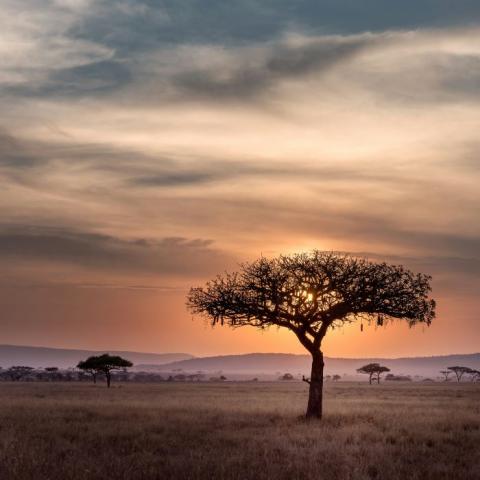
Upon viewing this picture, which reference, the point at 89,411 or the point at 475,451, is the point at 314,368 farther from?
the point at 475,451

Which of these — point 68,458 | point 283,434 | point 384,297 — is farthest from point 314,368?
point 68,458

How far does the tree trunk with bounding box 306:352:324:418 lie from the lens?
3831 centimetres

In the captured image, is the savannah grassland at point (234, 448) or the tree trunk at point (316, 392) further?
the tree trunk at point (316, 392)

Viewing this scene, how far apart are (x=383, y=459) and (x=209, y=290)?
20441 mm

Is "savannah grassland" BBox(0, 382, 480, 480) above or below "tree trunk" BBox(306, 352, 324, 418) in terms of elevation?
below

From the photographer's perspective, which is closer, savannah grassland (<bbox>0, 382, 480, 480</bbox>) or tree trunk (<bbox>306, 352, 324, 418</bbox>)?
savannah grassland (<bbox>0, 382, 480, 480</bbox>)

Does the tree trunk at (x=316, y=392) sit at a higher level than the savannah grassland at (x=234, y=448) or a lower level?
higher

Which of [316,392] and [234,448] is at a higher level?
[316,392]

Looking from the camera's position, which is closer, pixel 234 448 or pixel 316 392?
pixel 234 448

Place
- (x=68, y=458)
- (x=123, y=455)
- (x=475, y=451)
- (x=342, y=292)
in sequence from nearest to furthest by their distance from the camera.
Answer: (x=68, y=458) → (x=123, y=455) → (x=475, y=451) → (x=342, y=292)

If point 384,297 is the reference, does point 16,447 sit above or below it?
below

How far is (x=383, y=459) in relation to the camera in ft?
70.8

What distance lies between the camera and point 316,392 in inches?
1524

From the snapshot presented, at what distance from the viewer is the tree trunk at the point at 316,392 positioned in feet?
126
